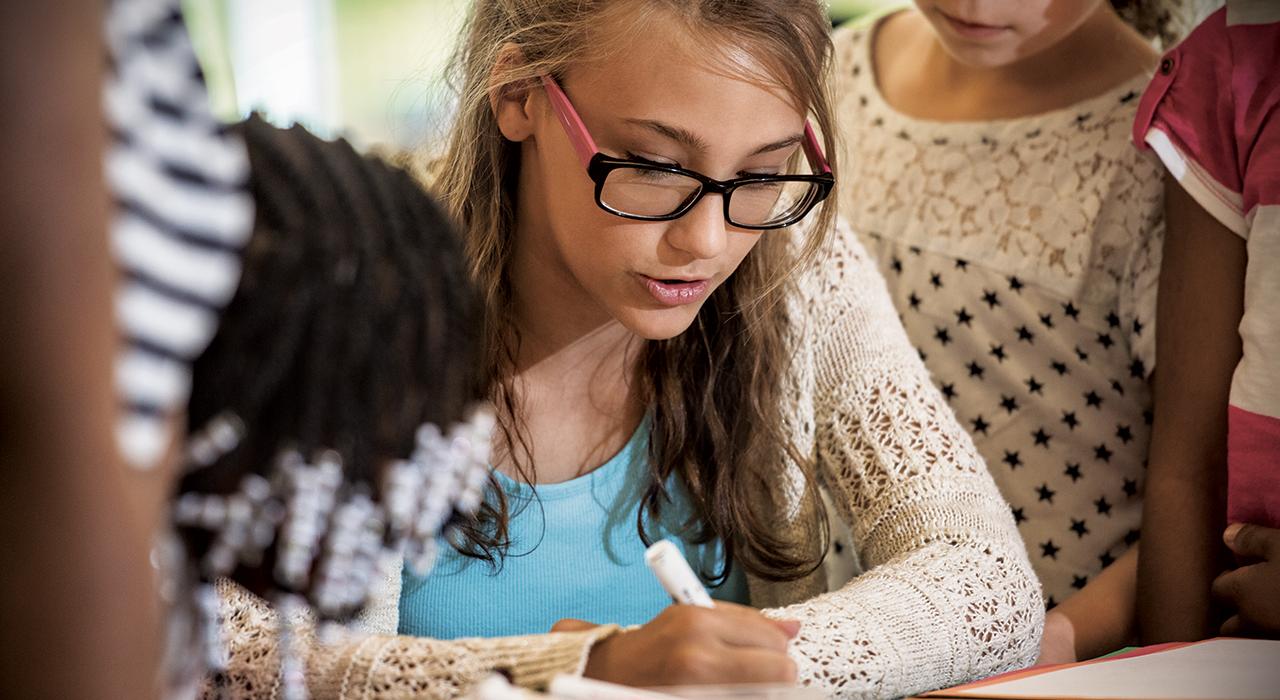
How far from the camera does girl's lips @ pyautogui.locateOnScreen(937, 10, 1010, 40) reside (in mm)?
1329

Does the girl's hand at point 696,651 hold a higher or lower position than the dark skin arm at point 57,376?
lower

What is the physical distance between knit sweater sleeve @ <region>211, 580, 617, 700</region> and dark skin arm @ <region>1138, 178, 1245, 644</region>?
2.22 ft

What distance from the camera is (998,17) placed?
131 centimetres

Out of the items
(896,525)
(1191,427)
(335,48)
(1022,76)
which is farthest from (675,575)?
(335,48)

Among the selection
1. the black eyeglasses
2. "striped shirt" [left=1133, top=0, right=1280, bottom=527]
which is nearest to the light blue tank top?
the black eyeglasses

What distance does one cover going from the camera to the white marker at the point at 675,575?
2.50ft

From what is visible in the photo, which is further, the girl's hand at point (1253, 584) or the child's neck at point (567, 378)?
the child's neck at point (567, 378)

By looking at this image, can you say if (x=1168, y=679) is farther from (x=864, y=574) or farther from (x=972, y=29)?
(x=972, y=29)

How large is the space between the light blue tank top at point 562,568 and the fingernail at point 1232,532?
0.48 metres

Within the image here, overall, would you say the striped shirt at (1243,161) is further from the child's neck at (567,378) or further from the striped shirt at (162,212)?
the striped shirt at (162,212)

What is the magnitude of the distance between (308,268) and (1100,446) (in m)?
1.12

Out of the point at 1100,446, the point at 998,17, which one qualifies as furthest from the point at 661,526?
the point at 998,17

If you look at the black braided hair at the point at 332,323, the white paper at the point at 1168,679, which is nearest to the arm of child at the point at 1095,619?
the white paper at the point at 1168,679

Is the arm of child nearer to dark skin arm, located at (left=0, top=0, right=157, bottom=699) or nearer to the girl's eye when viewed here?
the girl's eye
